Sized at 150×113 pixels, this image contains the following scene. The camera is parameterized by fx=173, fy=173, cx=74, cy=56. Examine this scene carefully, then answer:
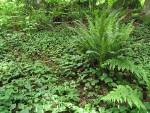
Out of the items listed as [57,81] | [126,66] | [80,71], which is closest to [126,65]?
[126,66]

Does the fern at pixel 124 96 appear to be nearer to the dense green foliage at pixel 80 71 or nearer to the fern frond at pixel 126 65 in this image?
the dense green foliage at pixel 80 71

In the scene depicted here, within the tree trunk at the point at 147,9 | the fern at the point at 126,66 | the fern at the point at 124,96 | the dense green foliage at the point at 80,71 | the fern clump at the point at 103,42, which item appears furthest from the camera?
the tree trunk at the point at 147,9

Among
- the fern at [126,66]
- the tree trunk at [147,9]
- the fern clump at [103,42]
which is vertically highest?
the tree trunk at [147,9]

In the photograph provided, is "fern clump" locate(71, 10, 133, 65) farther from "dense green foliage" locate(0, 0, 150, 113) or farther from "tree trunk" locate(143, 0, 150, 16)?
"tree trunk" locate(143, 0, 150, 16)

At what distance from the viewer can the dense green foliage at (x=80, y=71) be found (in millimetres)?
2234

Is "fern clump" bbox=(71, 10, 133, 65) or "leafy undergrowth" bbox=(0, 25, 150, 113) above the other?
"fern clump" bbox=(71, 10, 133, 65)

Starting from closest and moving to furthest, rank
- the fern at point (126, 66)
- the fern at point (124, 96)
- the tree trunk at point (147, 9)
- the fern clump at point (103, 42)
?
1. the fern at point (124, 96)
2. the fern at point (126, 66)
3. the fern clump at point (103, 42)
4. the tree trunk at point (147, 9)

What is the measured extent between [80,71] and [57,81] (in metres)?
0.46

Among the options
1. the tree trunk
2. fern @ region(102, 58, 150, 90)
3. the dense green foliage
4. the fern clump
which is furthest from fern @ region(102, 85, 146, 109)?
the tree trunk

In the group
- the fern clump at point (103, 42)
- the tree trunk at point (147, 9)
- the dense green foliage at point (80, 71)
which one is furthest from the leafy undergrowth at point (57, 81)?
the tree trunk at point (147, 9)

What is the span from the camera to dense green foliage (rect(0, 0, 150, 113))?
223 centimetres

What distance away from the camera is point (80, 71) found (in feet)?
10.2

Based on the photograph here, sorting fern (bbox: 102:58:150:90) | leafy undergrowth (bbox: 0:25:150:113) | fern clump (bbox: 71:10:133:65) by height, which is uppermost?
fern clump (bbox: 71:10:133:65)

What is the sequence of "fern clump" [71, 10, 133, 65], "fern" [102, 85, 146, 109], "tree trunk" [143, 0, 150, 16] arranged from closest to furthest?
"fern" [102, 85, 146, 109], "fern clump" [71, 10, 133, 65], "tree trunk" [143, 0, 150, 16]
